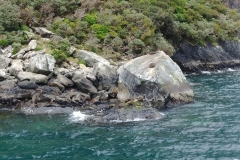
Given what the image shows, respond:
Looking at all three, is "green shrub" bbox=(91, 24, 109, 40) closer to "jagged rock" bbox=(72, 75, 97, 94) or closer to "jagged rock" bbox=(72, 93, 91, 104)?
"jagged rock" bbox=(72, 75, 97, 94)

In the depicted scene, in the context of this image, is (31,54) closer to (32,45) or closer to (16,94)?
(32,45)

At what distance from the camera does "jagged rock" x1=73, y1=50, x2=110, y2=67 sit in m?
33.0

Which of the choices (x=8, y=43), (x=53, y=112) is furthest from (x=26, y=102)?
(x=8, y=43)

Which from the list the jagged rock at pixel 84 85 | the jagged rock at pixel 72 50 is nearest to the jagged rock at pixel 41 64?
the jagged rock at pixel 84 85

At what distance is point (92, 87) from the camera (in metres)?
29.1

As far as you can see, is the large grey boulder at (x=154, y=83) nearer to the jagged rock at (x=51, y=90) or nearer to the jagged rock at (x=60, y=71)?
the jagged rock at (x=60, y=71)

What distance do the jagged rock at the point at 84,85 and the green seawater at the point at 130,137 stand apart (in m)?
4.02

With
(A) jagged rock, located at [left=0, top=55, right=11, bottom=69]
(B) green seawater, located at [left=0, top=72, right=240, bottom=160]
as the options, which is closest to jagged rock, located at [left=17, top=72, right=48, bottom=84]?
(A) jagged rock, located at [left=0, top=55, right=11, bottom=69]

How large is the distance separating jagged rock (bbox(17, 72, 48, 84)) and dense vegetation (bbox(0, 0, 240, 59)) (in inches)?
150

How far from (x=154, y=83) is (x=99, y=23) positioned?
1535 cm

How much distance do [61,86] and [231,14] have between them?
45.1 meters

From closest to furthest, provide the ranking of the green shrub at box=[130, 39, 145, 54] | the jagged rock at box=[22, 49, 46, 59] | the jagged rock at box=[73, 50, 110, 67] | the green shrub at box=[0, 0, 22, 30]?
the jagged rock at box=[22, 49, 46, 59], the jagged rock at box=[73, 50, 110, 67], the green shrub at box=[0, 0, 22, 30], the green shrub at box=[130, 39, 145, 54]

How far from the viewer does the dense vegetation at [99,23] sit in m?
36.2

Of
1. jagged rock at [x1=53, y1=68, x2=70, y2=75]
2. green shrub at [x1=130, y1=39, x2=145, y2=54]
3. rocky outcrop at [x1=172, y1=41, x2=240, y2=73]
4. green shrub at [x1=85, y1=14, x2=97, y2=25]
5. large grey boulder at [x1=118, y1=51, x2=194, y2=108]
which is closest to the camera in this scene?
large grey boulder at [x1=118, y1=51, x2=194, y2=108]
